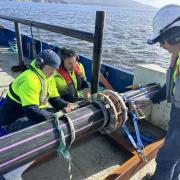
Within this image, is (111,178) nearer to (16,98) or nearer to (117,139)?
(117,139)

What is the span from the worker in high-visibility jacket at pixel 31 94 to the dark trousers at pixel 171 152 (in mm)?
1183

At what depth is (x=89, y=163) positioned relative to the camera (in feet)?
11.0

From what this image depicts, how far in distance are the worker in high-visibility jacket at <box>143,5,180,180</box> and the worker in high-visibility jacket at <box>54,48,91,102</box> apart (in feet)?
4.96

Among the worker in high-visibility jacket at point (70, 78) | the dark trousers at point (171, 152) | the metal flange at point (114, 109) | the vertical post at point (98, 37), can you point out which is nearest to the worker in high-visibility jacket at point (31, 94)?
the metal flange at point (114, 109)

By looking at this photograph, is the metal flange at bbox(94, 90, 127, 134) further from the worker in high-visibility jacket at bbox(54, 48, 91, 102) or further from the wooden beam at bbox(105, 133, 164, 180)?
the worker in high-visibility jacket at bbox(54, 48, 91, 102)

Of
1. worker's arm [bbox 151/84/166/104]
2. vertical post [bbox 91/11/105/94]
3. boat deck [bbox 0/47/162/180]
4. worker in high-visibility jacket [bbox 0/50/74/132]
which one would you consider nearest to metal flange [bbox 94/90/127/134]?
worker in high-visibility jacket [bbox 0/50/74/132]

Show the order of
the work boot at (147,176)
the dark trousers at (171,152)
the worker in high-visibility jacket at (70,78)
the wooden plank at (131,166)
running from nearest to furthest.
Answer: the dark trousers at (171,152) → the wooden plank at (131,166) → the work boot at (147,176) → the worker in high-visibility jacket at (70,78)

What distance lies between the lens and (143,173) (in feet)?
10.6

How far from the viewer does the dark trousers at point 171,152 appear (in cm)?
250

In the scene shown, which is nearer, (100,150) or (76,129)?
(76,129)

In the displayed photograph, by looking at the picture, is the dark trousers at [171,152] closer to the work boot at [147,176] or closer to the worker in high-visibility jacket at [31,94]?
the work boot at [147,176]

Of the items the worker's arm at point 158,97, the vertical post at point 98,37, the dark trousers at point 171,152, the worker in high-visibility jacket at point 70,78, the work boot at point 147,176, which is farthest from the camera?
the worker in high-visibility jacket at point 70,78

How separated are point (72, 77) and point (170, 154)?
206cm

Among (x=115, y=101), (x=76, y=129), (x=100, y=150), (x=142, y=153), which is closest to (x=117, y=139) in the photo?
(x=100, y=150)
